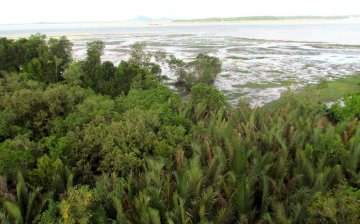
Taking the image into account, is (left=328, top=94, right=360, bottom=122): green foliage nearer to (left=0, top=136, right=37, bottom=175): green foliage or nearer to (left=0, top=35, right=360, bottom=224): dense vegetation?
(left=0, top=35, right=360, bottom=224): dense vegetation

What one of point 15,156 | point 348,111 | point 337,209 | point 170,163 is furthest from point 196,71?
point 337,209

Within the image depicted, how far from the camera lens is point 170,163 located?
1127cm

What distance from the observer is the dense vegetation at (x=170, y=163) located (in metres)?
8.78

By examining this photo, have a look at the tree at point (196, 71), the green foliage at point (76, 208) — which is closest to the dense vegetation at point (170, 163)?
the green foliage at point (76, 208)

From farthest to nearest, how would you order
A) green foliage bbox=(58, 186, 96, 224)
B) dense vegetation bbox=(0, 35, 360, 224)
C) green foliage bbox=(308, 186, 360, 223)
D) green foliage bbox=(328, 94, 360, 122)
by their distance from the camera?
1. green foliage bbox=(328, 94, 360, 122)
2. dense vegetation bbox=(0, 35, 360, 224)
3. green foliage bbox=(308, 186, 360, 223)
4. green foliage bbox=(58, 186, 96, 224)

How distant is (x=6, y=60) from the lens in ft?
98.6

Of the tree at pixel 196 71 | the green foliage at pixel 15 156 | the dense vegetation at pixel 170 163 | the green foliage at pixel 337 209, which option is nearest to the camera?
the green foliage at pixel 337 209

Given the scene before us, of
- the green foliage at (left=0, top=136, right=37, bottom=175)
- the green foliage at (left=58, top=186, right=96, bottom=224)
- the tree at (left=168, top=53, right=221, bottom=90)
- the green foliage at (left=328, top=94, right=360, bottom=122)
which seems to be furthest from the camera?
the tree at (left=168, top=53, right=221, bottom=90)

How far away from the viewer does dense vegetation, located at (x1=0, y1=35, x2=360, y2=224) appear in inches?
346

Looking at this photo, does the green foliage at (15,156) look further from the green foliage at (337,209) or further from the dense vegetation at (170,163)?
the green foliage at (337,209)

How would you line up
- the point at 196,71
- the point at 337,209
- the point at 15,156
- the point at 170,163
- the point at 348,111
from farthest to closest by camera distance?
the point at 196,71, the point at 348,111, the point at 170,163, the point at 15,156, the point at 337,209

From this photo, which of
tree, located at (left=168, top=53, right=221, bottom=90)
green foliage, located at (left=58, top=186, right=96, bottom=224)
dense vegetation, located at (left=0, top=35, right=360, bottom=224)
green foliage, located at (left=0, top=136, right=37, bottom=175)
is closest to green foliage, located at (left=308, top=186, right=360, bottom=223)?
dense vegetation, located at (left=0, top=35, right=360, bottom=224)

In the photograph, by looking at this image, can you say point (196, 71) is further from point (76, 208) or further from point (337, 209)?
point (76, 208)

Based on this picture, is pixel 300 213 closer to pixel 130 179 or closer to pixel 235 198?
pixel 235 198
